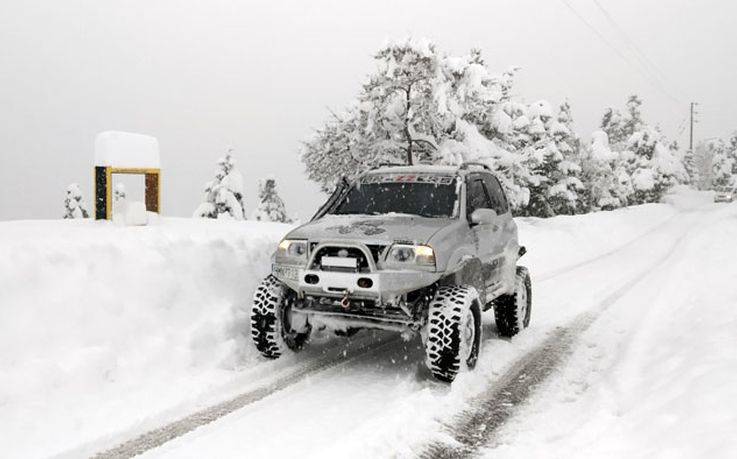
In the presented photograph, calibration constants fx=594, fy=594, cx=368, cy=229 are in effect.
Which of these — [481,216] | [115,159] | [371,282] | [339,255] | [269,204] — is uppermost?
[115,159]

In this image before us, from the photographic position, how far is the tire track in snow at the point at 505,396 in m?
4.30

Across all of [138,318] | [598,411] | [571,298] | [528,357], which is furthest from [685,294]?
[138,318]

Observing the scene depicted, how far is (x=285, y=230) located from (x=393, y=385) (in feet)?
13.6

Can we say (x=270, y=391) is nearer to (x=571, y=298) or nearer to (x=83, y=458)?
(x=83, y=458)

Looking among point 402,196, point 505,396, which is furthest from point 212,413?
point 402,196

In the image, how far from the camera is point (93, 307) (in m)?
5.61

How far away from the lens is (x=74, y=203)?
167 ft

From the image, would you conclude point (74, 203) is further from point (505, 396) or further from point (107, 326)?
point (505, 396)

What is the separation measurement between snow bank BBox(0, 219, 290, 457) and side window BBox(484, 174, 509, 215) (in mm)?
3274

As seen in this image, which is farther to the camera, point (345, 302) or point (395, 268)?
point (345, 302)

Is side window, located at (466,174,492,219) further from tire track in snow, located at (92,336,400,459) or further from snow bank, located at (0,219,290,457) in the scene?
snow bank, located at (0,219,290,457)

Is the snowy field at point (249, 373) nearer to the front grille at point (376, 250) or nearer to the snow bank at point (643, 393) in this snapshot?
the snow bank at point (643, 393)

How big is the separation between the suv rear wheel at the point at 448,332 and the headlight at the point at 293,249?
53.5 inches

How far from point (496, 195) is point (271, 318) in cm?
359
